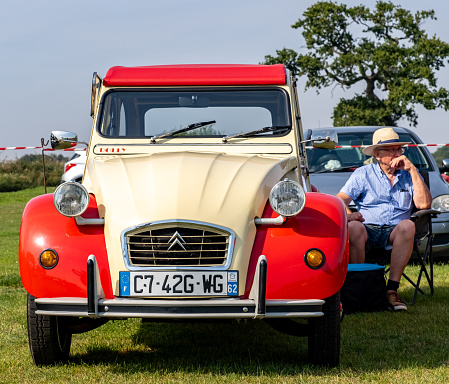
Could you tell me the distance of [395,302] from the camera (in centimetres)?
680

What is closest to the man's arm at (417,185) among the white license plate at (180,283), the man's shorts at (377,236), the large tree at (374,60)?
the man's shorts at (377,236)

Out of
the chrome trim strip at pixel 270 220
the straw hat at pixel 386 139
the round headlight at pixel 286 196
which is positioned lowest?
the chrome trim strip at pixel 270 220

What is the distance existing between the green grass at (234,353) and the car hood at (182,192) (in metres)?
0.76

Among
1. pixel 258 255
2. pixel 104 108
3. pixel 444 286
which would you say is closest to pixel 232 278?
pixel 258 255

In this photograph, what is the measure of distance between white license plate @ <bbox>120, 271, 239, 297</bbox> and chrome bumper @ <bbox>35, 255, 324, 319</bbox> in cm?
5

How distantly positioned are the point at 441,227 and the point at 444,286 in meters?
1.43

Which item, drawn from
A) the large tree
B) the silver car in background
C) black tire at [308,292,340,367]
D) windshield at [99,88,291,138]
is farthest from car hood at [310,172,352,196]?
the large tree

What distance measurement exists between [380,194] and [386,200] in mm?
80

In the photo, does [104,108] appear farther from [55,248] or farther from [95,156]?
[55,248]

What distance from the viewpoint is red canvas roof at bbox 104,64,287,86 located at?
239 inches

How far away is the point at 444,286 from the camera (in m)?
8.09

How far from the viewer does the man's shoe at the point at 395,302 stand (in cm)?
674

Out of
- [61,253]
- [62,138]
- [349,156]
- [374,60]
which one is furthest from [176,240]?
[374,60]

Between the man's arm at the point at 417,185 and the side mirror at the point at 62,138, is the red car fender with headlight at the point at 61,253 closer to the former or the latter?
the side mirror at the point at 62,138
